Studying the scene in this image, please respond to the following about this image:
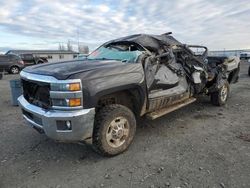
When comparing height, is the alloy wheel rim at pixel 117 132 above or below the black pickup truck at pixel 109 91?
below

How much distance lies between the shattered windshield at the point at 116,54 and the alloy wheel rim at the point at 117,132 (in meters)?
1.08

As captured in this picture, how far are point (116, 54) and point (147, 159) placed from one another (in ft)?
6.84

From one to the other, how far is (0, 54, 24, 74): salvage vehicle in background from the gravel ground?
16088mm

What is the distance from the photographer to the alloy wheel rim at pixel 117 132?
3744 mm

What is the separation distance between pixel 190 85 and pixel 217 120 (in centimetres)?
99

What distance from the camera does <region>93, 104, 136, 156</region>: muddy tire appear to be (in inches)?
141

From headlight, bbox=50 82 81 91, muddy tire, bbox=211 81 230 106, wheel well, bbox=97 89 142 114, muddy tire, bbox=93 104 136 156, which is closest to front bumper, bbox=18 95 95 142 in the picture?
muddy tire, bbox=93 104 136 156

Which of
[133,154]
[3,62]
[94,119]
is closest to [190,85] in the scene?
[133,154]

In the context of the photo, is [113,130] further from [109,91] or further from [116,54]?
[116,54]

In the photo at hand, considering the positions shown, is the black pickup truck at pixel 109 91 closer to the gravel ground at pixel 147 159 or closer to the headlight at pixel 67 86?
the headlight at pixel 67 86

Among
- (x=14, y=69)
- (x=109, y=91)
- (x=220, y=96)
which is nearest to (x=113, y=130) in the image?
(x=109, y=91)

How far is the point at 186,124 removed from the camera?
532 centimetres

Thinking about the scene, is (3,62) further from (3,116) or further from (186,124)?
(186,124)

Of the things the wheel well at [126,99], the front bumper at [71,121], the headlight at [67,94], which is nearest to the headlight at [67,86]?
the headlight at [67,94]
